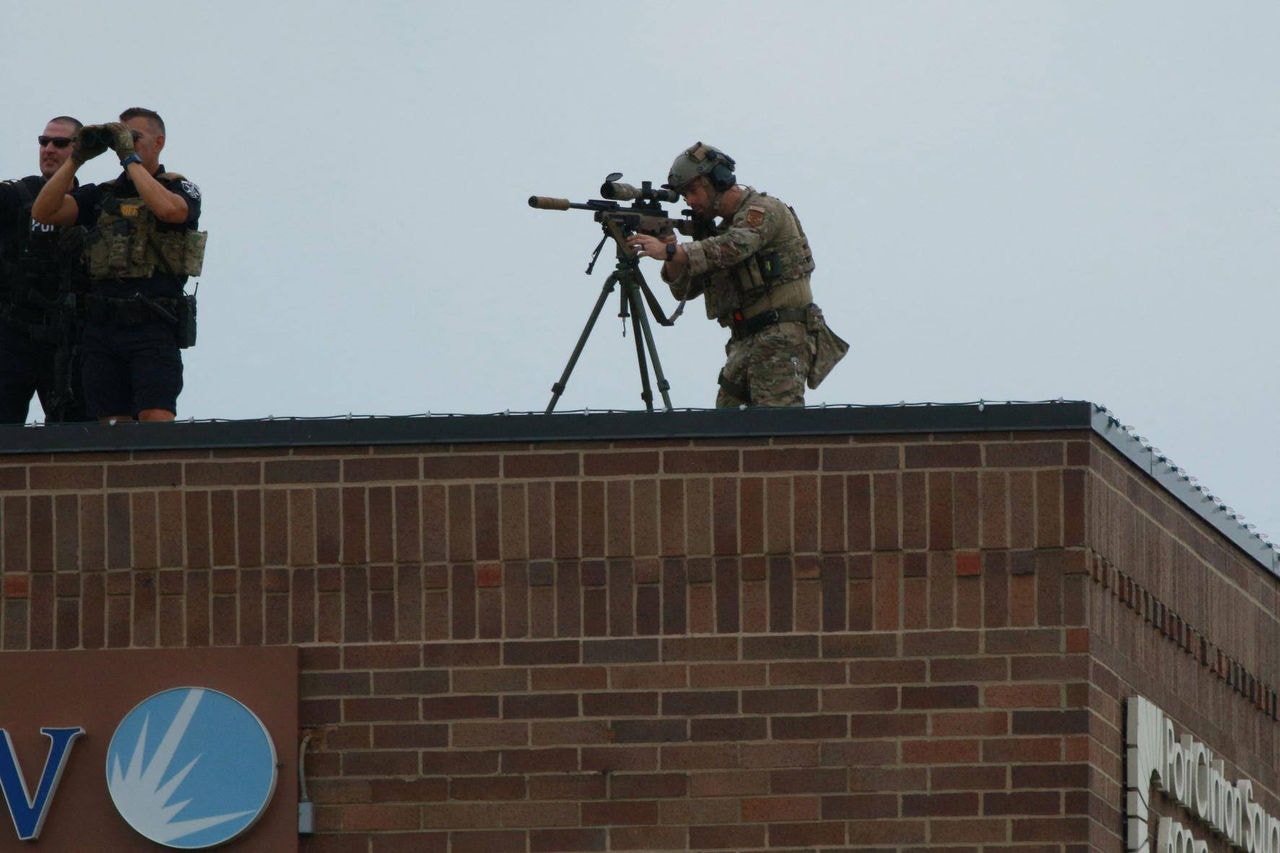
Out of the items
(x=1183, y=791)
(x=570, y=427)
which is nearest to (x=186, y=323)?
(x=570, y=427)

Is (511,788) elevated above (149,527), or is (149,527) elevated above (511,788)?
(149,527)

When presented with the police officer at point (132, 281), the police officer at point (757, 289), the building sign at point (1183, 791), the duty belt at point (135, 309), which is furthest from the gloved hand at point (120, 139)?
the building sign at point (1183, 791)

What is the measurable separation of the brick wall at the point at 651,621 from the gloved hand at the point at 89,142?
2.14 m

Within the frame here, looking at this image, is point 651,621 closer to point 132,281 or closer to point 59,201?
point 132,281

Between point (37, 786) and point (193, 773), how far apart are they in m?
0.73

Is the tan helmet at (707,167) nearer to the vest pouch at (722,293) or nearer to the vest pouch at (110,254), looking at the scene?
the vest pouch at (722,293)

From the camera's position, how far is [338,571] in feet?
42.4

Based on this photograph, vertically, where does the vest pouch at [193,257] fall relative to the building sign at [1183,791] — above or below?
above

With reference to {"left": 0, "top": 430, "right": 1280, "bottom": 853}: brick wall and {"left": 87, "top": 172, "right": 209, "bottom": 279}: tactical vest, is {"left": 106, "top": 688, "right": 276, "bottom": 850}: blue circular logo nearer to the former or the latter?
{"left": 0, "top": 430, "right": 1280, "bottom": 853}: brick wall

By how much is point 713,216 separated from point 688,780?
3.49 m

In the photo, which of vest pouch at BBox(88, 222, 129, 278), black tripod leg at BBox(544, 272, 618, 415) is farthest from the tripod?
vest pouch at BBox(88, 222, 129, 278)

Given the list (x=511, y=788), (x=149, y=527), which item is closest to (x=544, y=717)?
(x=511, y=788)

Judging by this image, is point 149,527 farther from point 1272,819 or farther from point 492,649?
point 1272,819

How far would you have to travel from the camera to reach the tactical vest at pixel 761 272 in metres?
14.6
